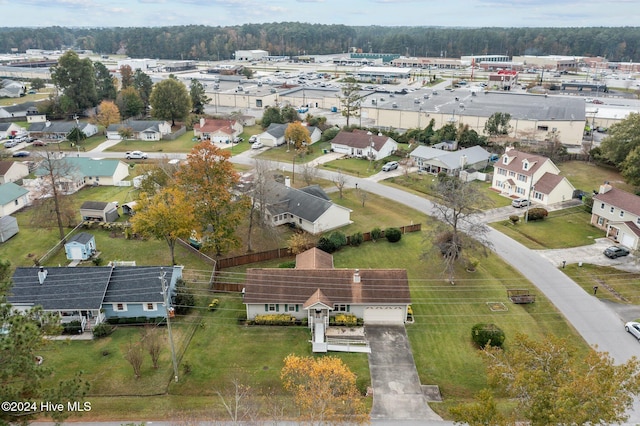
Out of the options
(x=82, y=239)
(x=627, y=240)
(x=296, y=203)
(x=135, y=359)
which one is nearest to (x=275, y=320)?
(x=135, y=359)

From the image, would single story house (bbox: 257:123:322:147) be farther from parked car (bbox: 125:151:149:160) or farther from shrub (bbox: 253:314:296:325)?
shrub (bbox: 253:314:296:325)

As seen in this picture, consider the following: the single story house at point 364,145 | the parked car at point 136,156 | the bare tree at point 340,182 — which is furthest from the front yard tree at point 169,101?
the bare tree at point 340,182

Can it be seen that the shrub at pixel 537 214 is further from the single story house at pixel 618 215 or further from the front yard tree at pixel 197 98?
the front yard tree at pixel 197 98

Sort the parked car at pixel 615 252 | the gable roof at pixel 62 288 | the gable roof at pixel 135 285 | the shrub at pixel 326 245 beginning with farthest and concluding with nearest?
the shrub at pixel 326 245
the parked car at pixel 615 252
the gable roof at pixel 135 285
the gable roof at pixel 62 288

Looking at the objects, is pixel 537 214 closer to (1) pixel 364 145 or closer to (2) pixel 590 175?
(2) pixel 590 175

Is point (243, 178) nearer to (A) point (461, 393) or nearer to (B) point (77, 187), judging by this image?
(B) point (77, 187)

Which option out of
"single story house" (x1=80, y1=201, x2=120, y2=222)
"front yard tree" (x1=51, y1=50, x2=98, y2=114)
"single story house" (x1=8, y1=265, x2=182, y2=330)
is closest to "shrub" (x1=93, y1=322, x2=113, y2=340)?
"single story house" (x1=8, y1=265, x2=182, y2=330)

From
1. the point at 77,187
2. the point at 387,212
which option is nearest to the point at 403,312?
the point at 387,212

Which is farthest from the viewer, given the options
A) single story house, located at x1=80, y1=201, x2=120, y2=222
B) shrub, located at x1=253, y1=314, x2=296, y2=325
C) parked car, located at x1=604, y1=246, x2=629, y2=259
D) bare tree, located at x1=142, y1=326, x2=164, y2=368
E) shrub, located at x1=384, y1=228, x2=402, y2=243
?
single story house, located at x1=80, y1=201, x2=120, y2=222
